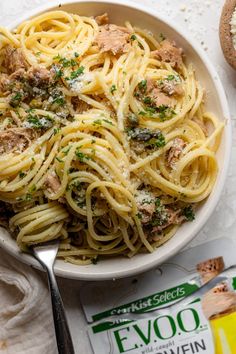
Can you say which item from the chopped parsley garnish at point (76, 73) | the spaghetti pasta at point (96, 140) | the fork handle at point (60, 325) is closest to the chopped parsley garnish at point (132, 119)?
the spaghetti pasta at point (96, 140)

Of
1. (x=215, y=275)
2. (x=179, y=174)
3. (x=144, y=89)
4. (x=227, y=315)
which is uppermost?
(x=144, y=89)

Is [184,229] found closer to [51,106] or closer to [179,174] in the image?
[179,174]

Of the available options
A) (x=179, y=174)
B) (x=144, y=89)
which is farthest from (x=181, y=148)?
(x=144, y=89)

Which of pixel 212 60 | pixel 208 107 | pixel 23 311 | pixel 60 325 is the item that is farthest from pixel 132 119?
pixel 23 311

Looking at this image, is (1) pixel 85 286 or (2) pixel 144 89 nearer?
(2) pixel 144 89

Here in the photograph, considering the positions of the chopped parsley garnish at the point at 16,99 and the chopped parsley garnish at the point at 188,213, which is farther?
the chopped parsley garnish at the point at 188,213

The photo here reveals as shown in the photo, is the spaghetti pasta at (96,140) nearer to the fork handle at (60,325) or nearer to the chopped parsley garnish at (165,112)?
the chopped parsley garnish at (165,112)
